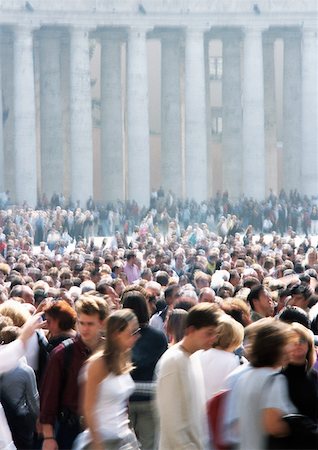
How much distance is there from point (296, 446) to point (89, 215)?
224 ft

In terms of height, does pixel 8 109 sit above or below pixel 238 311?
above

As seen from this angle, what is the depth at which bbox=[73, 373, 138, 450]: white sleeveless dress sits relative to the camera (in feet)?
45.1

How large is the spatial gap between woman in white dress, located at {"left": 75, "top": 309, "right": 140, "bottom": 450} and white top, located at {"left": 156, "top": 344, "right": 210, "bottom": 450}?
1.04 feet

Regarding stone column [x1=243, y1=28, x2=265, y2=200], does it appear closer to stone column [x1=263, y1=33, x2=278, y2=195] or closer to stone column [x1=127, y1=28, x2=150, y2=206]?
stone column [x1=127, y1=28, x2=150, y2=206]

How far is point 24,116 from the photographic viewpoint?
298 ft

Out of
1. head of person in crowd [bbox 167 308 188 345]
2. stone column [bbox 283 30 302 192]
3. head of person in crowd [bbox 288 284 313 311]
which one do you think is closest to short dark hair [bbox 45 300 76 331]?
head of person in crowd [bbox 167 308 188 345]

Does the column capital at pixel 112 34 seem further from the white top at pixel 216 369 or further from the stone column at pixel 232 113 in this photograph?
the white top at pixel 216 369

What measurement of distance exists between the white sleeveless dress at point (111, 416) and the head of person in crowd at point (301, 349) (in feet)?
5.12

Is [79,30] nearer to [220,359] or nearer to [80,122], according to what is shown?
[80,122]

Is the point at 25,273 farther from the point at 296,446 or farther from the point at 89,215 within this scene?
the point at 89,215

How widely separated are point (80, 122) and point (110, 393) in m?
78.4

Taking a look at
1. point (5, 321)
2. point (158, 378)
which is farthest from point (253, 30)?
point (158, 378)

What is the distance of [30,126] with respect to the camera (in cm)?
9138

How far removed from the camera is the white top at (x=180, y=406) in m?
14.0
